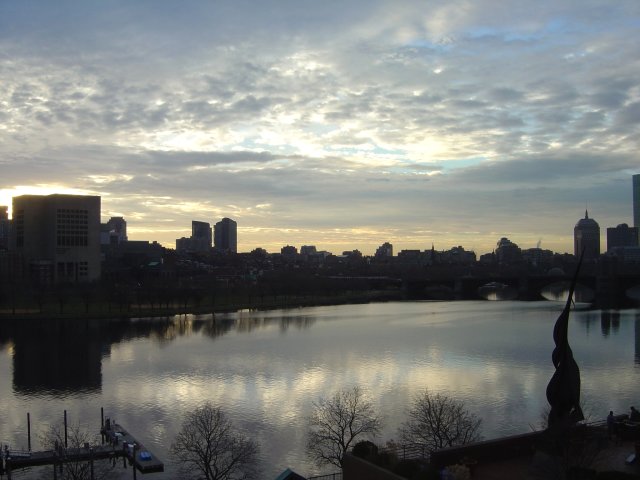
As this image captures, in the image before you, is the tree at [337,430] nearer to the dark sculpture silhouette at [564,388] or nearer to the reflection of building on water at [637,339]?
the dark sculpture silhouette at [564,388]

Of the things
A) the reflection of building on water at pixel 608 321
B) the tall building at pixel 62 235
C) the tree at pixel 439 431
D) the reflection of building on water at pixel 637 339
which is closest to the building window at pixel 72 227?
the tall building at pixel 62 235

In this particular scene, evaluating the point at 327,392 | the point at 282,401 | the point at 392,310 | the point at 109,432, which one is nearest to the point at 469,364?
the point at 327,392

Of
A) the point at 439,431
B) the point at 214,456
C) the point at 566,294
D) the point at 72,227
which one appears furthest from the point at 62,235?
the point at 439,431

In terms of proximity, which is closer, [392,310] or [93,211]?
[392,310]

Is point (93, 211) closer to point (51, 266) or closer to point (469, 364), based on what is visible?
point (51, 266)

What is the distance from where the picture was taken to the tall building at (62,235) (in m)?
83.3

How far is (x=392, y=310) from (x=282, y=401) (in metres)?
38.3

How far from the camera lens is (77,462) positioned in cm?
1470

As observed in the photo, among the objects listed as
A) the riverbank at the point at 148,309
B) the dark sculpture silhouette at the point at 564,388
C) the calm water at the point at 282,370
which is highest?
the dark sculpture silhouette at the point at 564,388

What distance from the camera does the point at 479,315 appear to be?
53.6m

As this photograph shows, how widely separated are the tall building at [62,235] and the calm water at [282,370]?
1579 inches

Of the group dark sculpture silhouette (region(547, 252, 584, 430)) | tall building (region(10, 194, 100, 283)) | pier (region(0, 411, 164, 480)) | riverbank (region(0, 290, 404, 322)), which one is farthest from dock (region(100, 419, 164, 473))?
tall building (region(10, 194, 100, 283))

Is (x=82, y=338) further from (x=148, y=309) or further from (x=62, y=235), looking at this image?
(x=62, y=235)

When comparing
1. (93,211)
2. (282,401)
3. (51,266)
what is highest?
(93,211)
